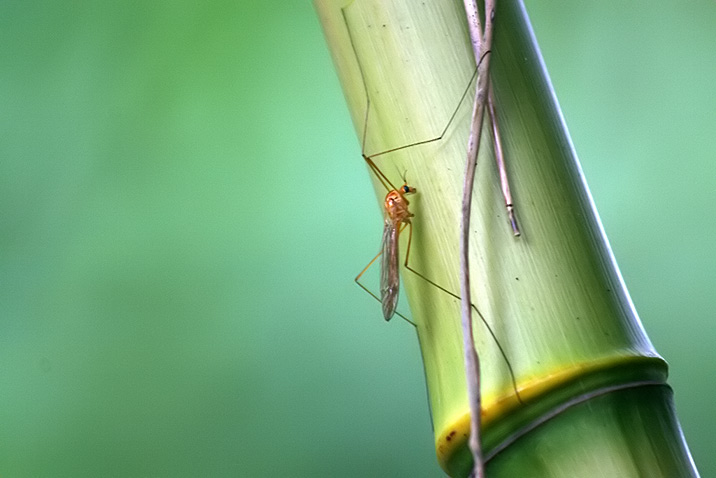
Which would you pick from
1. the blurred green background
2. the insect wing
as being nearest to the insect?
the insect wing

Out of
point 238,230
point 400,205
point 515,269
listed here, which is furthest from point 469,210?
point 238,230

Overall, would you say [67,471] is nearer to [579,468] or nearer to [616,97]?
[579,468]

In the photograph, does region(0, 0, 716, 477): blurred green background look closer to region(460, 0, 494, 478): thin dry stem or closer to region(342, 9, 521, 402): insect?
region(342, 9, 521, 402): insect

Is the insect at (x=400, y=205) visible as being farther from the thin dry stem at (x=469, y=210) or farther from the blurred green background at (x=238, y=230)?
the blurred green background at (x=238, y=230)

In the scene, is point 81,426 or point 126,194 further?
point 126,194

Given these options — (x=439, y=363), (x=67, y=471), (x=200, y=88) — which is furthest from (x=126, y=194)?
(x=439, y=363)

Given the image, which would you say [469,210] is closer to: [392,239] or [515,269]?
[515,269]

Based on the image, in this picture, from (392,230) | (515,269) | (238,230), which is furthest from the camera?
(238,230)
